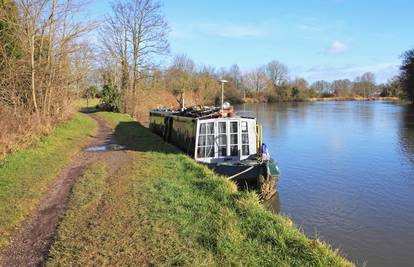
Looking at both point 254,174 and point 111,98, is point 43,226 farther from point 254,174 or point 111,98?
point 111,98

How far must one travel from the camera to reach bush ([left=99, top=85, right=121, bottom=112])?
37.6 m

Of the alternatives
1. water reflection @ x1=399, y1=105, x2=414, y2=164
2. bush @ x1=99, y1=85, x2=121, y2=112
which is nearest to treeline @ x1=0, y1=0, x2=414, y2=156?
bush @ x1=99, y1=85, x2=121, y2=112

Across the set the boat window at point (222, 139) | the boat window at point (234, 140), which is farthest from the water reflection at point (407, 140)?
the boat window at point (222, 139)

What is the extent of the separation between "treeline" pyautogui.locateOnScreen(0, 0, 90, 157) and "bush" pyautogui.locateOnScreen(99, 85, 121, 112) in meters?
16.9

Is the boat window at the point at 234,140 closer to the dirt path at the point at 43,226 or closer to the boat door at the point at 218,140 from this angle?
the boat door at the point at 218,140

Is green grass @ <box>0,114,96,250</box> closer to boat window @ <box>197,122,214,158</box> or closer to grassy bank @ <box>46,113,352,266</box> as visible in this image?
grassy bank @ <box>46,113,352,266</box>

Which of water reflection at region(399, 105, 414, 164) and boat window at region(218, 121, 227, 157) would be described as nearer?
boat window at region(218, 121, 227, 157)

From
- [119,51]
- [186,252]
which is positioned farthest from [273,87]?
[186,252]

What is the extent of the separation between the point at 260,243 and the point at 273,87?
8488 cm

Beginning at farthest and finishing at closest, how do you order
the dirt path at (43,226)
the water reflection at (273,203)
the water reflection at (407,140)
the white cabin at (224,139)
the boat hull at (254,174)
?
the water reflection at (407,140) < the white cabin at (224,139) < the boat hull at (254,174) < the water reflection at (273,203) < the dirt path at (43,226)

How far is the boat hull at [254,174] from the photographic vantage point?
11984 millimetres

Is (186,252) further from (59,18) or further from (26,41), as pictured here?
(59,18)

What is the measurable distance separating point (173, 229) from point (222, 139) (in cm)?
731

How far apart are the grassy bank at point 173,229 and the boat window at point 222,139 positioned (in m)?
3.74
